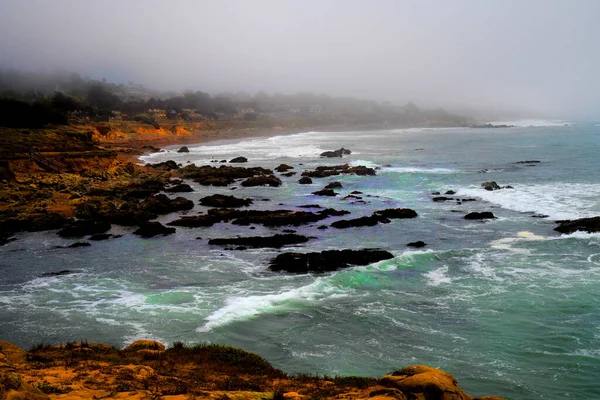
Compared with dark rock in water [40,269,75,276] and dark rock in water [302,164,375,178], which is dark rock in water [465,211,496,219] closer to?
dark rock in water [302,164,375,178]

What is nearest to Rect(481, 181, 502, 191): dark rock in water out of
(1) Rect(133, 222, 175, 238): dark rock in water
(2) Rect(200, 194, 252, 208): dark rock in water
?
(2) Rect(200, 194, 252, 208): dark rock in water

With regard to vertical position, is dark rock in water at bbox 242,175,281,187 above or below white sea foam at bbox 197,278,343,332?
above

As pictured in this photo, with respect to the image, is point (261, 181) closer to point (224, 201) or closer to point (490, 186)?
point (224, 201)

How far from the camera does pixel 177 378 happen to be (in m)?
10.0

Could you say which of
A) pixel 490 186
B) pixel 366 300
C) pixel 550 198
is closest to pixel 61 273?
pixel 366 300

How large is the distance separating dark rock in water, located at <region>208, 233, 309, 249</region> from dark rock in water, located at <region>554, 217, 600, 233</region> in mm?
14711

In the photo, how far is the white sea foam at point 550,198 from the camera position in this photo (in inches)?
1255

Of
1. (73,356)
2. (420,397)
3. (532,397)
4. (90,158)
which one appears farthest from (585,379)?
(90,158)

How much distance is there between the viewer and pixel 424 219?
103 ft

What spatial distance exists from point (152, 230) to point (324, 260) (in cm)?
1176

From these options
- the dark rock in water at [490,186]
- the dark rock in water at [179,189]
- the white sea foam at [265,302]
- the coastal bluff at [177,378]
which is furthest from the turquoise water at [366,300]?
the dark rock in water at [179,189]

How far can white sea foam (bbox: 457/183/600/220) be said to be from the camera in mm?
31872

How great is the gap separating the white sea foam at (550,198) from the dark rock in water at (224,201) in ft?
62.1

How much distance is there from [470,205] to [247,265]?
2108 cm
